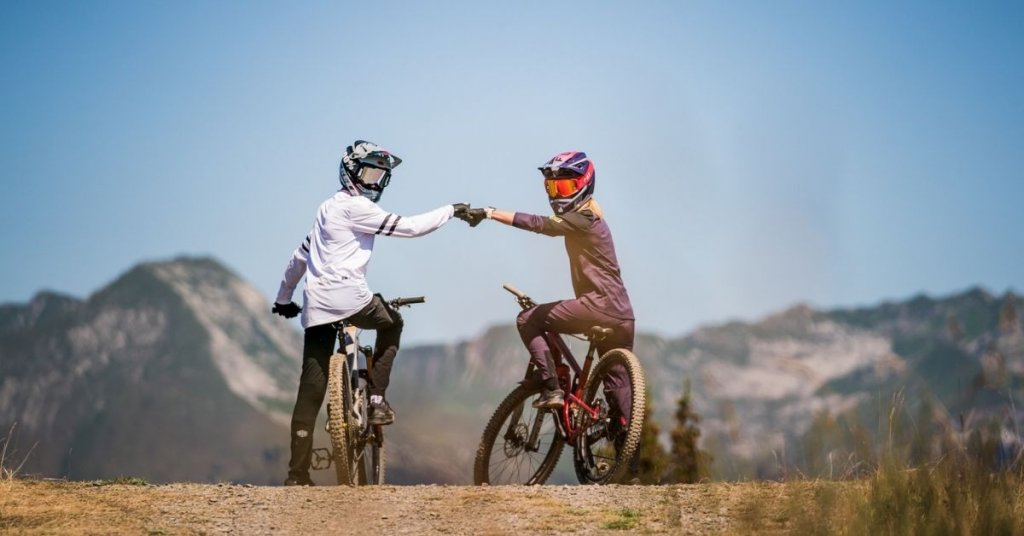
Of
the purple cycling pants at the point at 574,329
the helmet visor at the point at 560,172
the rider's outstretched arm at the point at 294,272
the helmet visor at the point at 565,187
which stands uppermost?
the helmet visor at the point at 560,172

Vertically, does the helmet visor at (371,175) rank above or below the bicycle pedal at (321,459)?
above

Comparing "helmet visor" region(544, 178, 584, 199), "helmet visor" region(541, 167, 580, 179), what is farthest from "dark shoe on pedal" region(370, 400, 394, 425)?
"helmet visor" region(541, 167, 580, 179)

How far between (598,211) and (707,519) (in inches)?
130

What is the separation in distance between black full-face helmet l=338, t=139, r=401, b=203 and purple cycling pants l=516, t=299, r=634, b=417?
160 cm

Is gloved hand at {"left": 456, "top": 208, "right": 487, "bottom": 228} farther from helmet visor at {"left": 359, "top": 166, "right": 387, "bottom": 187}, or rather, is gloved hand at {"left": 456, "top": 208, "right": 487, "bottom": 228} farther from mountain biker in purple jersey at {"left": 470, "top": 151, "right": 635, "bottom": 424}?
helmet visor at {"left": 359, "top": 166, "right": 387, "bottom": 187}

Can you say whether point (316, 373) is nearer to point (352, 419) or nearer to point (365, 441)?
point (352, 419)

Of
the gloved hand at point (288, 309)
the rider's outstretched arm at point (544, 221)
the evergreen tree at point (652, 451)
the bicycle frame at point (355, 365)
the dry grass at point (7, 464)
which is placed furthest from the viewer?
the evergreen tree at point (652, 451)

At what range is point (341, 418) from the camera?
1102 cm

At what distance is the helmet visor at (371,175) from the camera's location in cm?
1159

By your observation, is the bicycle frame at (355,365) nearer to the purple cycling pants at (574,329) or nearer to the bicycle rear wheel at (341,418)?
the bicycle rear wheel at (341,418)

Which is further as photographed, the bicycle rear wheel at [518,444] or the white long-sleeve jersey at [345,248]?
the bicycle rear wheel at [518,444]

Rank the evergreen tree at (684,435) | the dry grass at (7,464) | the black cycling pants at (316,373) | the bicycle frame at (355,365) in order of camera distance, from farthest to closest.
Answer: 1. the evergreen tree at (684,435)
2. the black cycling pants at (316,373)
3. the bicycle frame at (355,365)
4. the dry grass at (7,464)

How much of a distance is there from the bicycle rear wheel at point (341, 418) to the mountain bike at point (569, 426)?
51.1 inches

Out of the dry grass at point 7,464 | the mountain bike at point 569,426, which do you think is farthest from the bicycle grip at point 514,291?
the dry grass at point 7,464
